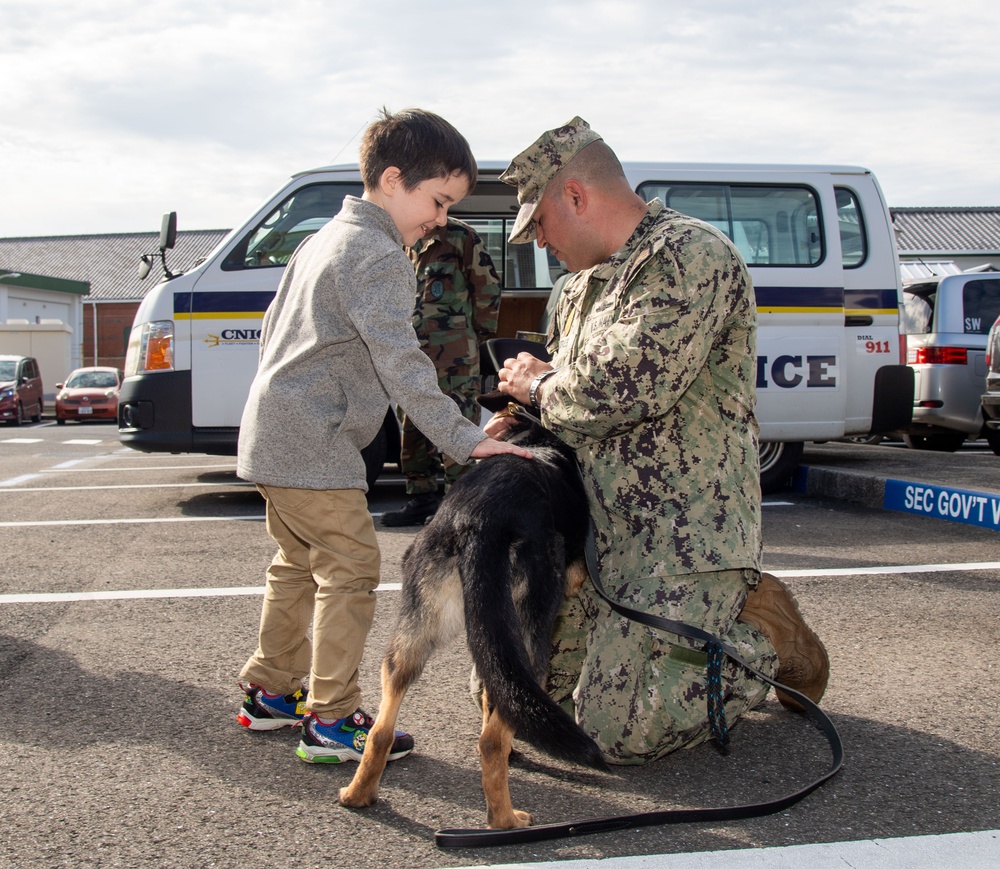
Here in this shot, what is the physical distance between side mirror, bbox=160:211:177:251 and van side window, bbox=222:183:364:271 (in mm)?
448

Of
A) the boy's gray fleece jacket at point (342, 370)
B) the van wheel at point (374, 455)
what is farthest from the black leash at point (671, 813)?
the van wheel at point (374, 455)

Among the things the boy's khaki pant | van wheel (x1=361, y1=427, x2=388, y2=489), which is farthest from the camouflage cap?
van wheel (x1=361, y1=427, x2=388, y2=489)

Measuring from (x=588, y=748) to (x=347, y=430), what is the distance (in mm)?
1140

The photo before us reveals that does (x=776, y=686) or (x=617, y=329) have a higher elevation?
(x=617, y=329)

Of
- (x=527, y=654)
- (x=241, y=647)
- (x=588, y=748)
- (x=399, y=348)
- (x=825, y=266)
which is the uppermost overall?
(x=825, y=266)

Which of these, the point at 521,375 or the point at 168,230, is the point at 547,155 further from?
the point at 168,230

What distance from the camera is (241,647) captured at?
12.9 feet

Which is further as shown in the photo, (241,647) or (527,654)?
(241,647)

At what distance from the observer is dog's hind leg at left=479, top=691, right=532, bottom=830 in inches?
92.0

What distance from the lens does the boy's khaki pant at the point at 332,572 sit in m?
2.75

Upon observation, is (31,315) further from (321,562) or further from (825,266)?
(321,562)

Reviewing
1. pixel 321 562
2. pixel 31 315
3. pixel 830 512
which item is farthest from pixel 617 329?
pixel 31 315

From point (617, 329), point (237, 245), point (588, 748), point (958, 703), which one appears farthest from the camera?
point (237, 245)

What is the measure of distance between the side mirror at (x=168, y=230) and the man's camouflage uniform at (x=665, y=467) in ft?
16.8
